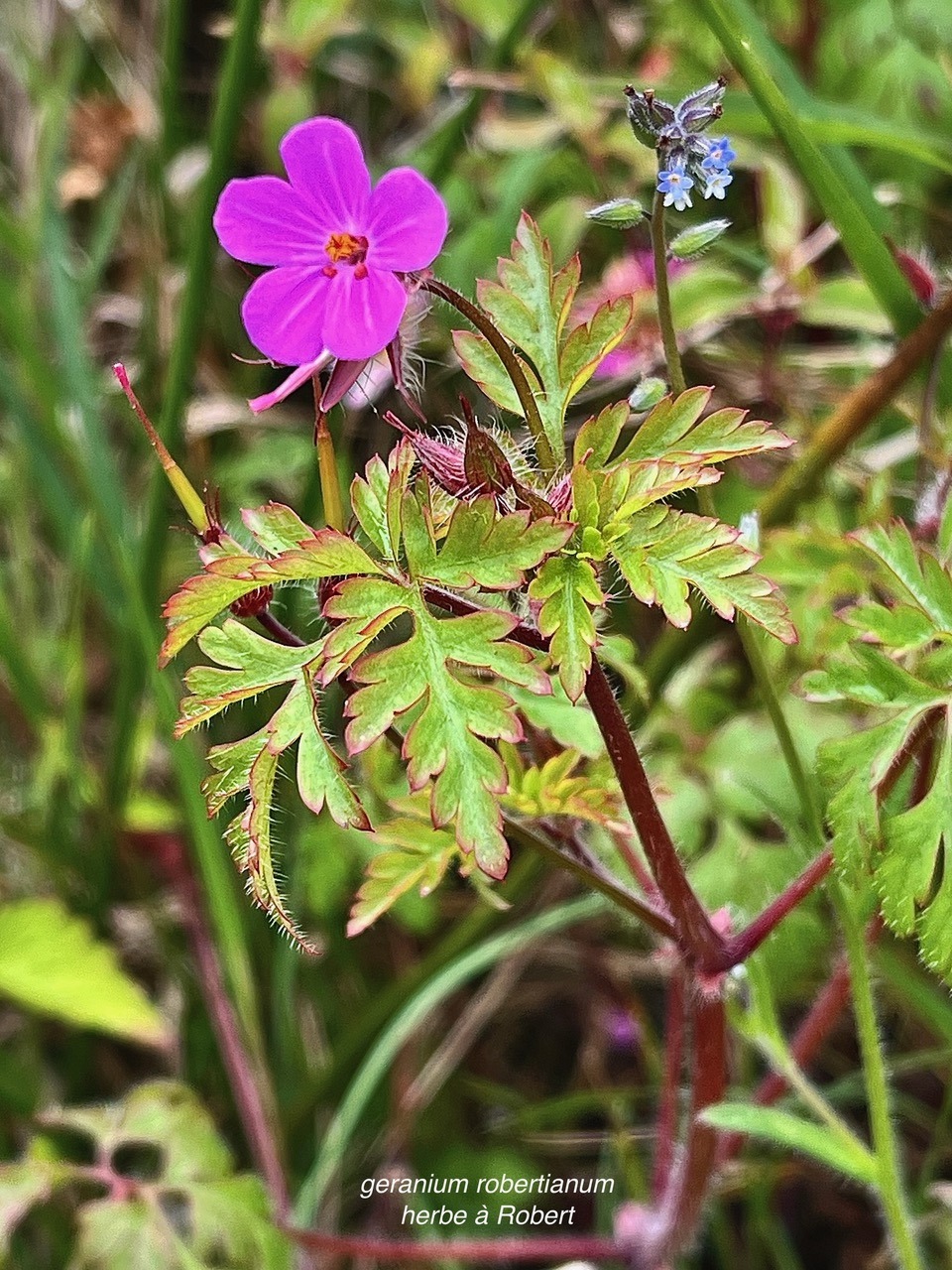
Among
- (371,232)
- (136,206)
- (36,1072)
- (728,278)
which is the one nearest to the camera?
(371,232)

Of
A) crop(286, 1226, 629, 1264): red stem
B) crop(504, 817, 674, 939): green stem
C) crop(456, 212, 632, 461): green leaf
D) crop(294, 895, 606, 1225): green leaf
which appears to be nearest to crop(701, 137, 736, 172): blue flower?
crop(456, 212, 632, 461): green leaf

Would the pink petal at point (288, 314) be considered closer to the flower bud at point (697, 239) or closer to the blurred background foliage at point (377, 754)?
the flower bud at point (697, 239)

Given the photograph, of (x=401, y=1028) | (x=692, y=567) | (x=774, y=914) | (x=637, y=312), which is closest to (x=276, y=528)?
(x=692, y=567)

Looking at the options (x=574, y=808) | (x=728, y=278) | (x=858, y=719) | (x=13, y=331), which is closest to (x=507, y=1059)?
(x=858, y=719)

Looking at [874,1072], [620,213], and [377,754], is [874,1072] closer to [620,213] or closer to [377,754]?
[377,754]

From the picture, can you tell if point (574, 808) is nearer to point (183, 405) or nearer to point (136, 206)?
point (183, 405)

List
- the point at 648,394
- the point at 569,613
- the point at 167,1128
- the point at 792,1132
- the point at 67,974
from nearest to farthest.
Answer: the point at 569,613 → the point at 648,394 → the point at 792,1132 → the point at 167,1128 → the point at 67,974

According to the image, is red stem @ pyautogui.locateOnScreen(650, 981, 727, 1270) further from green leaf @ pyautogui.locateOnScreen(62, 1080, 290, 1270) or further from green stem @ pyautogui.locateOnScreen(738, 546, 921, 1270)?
green leaf @ pyautogui.locateOnScreen(62, 1080, 290, 1270)
